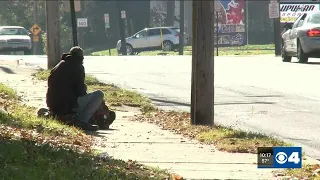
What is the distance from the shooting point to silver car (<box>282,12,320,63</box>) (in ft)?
91.1

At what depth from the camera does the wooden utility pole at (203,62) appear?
13164mm

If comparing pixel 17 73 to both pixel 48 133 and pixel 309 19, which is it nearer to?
pixel 309 19

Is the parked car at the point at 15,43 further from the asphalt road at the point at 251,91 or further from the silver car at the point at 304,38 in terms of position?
the silver car at the point at 304,38

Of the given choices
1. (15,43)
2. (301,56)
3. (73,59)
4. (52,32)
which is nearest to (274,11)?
(15,43)

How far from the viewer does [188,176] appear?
888 cm

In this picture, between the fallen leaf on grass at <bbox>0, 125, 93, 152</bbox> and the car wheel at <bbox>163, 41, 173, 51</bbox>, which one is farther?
the car wheel at <bbox>163, 41, 173, 51</bbox>

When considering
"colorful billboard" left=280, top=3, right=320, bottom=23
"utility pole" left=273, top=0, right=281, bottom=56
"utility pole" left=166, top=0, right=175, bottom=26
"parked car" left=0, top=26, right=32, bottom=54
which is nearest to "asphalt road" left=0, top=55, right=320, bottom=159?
"utility pole" left=273, top=0, right=281, bottom=56

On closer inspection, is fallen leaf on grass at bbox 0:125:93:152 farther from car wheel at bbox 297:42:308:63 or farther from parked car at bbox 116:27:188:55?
parked car at bbox 116:27:188:55

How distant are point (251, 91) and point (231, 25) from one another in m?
44.3

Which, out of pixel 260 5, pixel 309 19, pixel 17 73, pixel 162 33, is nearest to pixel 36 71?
pixel 17 73

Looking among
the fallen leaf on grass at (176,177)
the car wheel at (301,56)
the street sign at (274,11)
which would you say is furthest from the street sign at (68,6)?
the fallen leaf on grass at (176,177)

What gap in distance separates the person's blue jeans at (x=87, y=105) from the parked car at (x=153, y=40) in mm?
44822

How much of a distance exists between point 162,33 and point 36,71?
32744 mm

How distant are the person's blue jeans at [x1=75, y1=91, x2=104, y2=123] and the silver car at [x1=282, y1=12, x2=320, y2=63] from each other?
1547 cm
